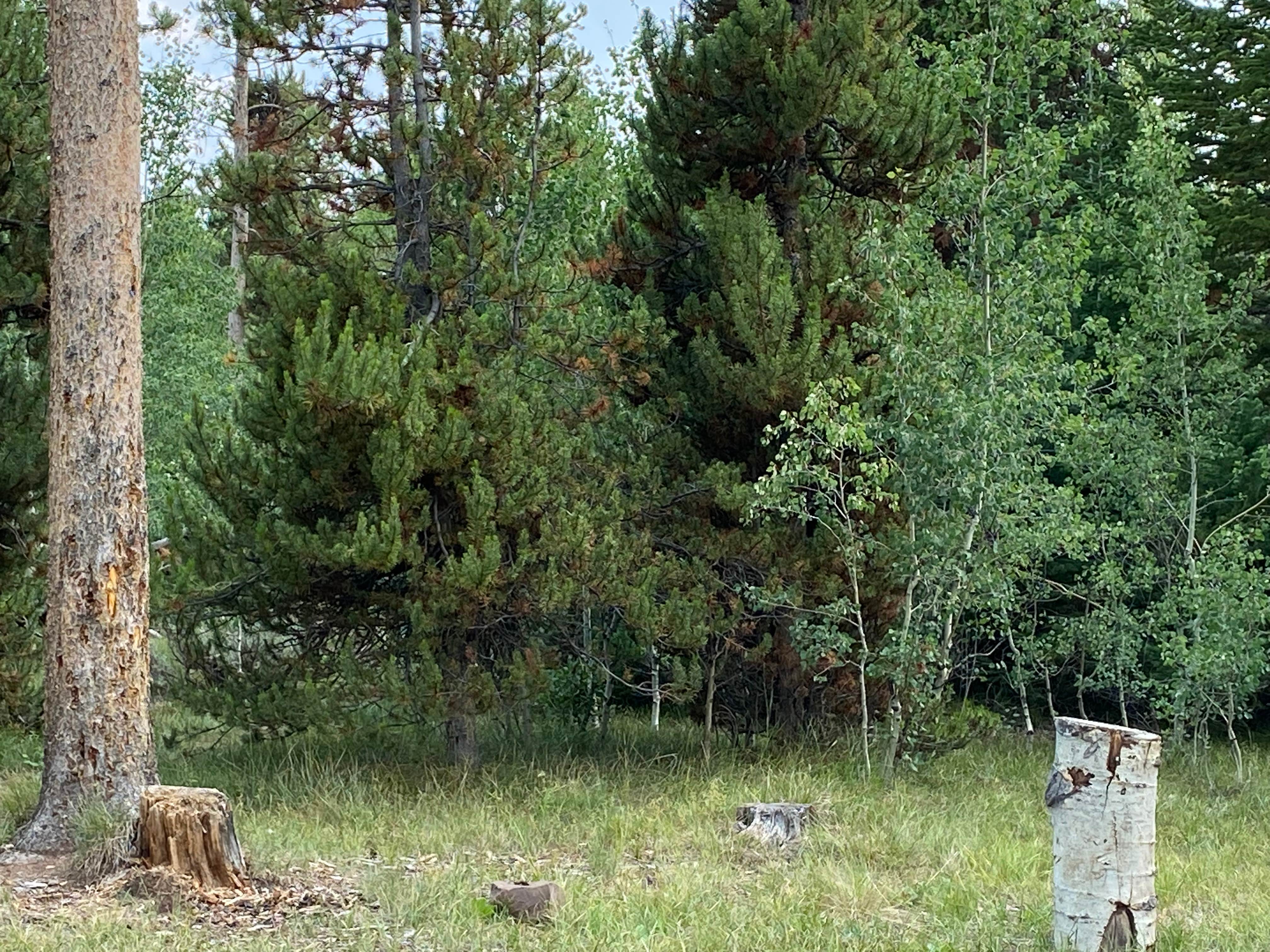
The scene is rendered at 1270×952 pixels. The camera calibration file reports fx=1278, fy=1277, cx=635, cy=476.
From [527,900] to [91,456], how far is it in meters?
3.65

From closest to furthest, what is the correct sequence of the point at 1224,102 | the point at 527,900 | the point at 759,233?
the point at 527,900 < the point at 759,233 < the point at 1224,102

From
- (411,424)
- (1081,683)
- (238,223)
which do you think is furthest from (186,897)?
(238,223)

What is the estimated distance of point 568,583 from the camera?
9.19 meters

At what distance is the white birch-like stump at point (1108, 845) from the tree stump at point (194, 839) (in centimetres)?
407

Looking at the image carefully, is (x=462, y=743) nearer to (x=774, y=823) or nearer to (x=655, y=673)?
(x=655, y=673)

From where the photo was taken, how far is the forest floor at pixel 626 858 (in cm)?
595

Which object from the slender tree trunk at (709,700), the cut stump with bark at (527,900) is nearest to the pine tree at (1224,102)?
the slender tree trunk at (709,700)

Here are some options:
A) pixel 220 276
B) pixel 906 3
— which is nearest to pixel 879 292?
pixel 906 3

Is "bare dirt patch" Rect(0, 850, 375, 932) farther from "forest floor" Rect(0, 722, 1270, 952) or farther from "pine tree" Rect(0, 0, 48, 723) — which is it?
"pine tree" Rect(0, 0, 48, 723)

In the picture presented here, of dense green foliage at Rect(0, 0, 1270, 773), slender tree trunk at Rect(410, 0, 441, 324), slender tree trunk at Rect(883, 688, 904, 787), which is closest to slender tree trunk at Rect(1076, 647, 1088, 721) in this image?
dense green foliage at Rect(0, 0, 1270, 773)

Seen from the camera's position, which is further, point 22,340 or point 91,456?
point 22,340

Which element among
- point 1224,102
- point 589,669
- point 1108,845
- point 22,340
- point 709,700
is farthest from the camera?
point 1224,102

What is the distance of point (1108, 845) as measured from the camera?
5.80 meters

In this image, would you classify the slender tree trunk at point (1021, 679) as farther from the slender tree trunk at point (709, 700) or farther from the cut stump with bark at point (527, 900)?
the cut stump with bark at point (527, 900)
